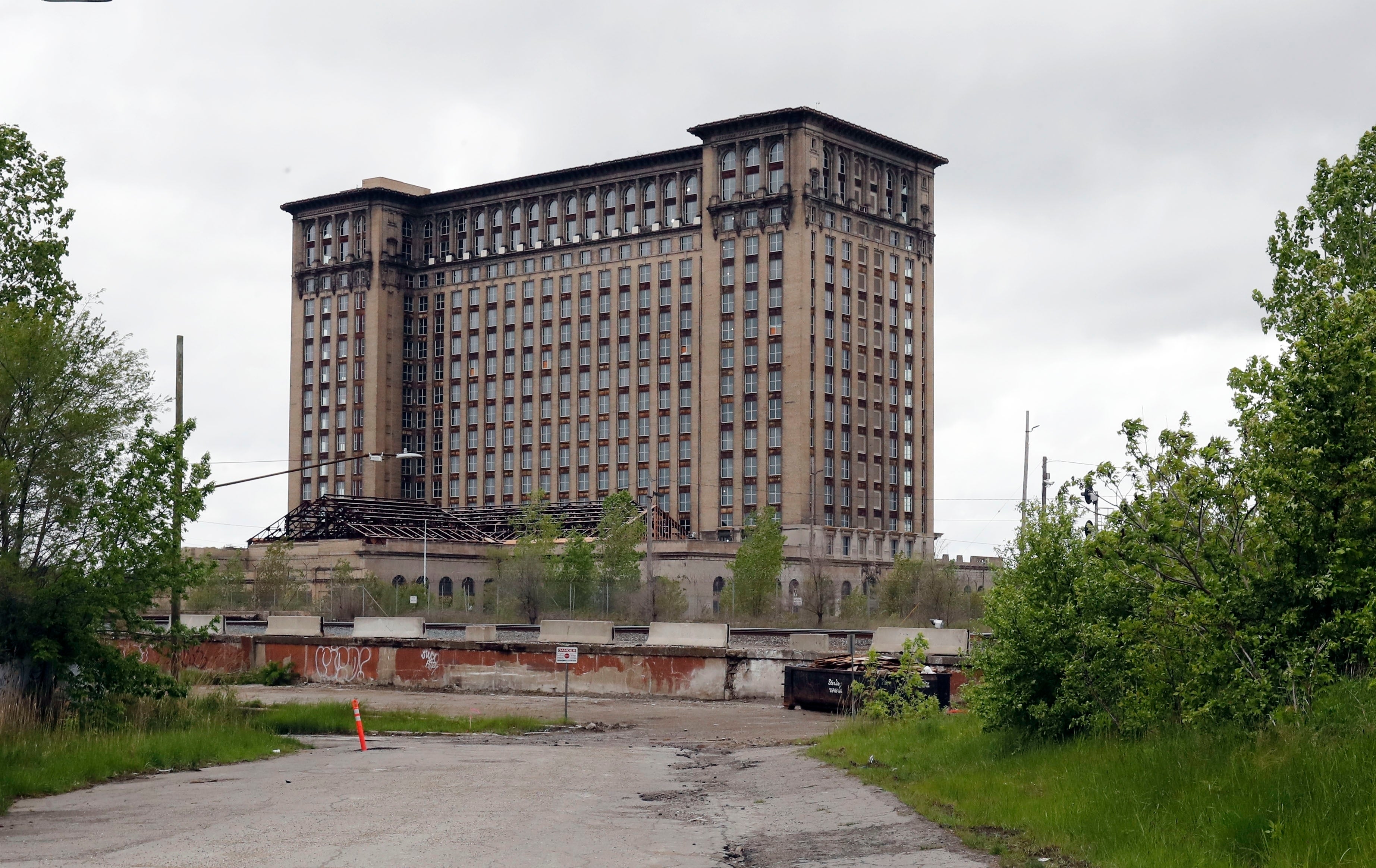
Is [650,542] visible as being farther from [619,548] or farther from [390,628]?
[390,628]

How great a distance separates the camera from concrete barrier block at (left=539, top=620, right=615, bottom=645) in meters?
53.4

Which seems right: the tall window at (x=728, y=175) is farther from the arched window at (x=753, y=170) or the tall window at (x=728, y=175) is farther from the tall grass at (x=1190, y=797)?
the tall grass at (x=1190, y=797)

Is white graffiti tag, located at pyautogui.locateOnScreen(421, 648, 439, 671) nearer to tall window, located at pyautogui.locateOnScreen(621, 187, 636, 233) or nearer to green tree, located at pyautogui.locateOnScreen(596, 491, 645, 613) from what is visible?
green tree, located at pyautogui.locateOnScreen(596, 491, 645, 613)

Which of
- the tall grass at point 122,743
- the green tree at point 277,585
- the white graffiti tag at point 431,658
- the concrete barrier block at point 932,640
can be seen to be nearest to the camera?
the tall grass at point 122,743

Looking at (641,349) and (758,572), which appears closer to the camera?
(758,572)

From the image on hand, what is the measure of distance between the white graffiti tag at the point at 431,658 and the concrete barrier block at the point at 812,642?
45.6 feet

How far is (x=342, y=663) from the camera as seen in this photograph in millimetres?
57125

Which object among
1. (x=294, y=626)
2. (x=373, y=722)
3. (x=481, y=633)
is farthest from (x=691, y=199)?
(x=373, y=722)

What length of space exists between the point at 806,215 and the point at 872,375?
57.1 ft

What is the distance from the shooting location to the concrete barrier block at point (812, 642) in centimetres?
4866

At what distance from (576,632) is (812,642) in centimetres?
965

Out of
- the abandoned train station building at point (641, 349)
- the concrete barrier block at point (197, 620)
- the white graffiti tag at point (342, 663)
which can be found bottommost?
the white graffiti tag at point (342, 663)

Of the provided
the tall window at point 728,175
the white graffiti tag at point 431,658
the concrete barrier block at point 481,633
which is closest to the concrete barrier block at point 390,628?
the white graffiti tag at point 431,658

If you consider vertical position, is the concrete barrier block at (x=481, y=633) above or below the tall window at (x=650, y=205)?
below
